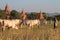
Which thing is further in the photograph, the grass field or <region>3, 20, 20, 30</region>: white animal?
<region>3, 20, 20, 30</region>: white animal

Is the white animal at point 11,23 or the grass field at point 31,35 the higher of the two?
the grass field at point 31,35

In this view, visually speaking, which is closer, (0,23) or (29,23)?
(0,23)

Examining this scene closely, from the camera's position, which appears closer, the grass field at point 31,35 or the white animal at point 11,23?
the grass field at point 31,35

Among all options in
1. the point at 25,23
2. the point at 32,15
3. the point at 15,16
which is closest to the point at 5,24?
the point at 25,23

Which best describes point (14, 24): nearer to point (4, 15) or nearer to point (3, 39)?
point (3, 39)

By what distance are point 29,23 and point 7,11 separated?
2753 centimetres

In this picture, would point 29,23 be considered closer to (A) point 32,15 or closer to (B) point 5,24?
(B) point 5,24

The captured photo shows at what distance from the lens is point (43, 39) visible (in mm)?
10281

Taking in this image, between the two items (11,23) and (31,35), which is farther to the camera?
(11,23)

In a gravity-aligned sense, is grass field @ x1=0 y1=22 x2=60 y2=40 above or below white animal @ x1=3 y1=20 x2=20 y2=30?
above

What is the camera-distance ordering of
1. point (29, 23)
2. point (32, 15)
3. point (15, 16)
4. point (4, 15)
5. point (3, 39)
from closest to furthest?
point (3, 39)
point (29, 23)
point (4, 15)
point (15, 16)
point (32, 15)

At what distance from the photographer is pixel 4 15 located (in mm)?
53812

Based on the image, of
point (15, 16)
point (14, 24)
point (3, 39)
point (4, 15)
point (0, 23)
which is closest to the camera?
point (3, 39)

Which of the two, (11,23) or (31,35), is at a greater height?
(31,35)
